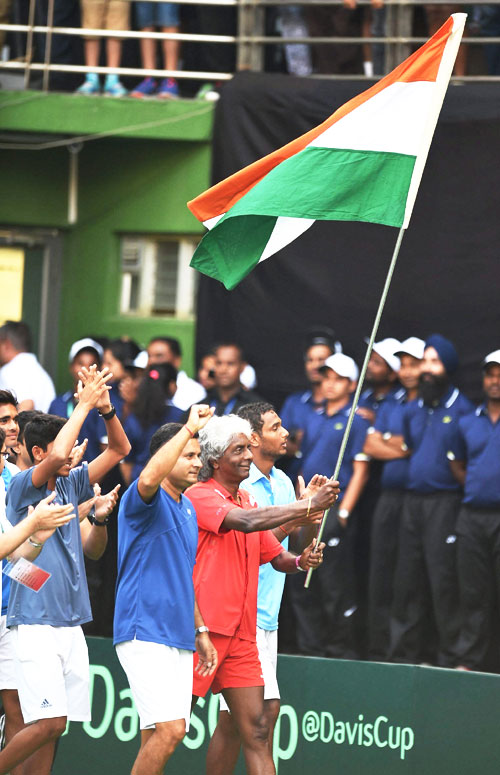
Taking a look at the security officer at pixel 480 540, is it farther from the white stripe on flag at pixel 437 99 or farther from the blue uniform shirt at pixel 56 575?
the blue uniform shirt at pixel 56 575

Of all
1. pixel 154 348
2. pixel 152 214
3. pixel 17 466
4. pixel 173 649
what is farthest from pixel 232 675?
pixel 152 214

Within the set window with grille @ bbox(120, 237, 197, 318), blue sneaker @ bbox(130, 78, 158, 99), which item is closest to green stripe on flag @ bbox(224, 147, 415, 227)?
blue sneaker @ bbox(130, 78, 158, 99)

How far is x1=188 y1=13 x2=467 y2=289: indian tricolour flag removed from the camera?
24.9ft

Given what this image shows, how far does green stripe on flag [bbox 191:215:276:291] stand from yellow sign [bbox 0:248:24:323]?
697 centimetres

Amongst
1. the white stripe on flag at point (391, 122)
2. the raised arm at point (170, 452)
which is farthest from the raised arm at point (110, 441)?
the white stripe on flag at point (391, 122)

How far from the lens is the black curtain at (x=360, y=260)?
39.2ft

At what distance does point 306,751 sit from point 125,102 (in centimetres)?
661

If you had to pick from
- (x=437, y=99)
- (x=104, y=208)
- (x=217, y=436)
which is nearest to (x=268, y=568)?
(x=217, y=436)

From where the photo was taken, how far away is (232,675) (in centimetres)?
778

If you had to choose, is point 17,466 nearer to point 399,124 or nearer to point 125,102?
point 399,124

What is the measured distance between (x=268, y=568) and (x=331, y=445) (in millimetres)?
2154

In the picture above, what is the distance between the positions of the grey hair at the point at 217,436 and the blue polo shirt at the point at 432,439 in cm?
301

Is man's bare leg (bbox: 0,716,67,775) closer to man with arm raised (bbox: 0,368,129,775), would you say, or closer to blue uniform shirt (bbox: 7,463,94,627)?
man with arm raised (bbox: 0,368,129,775)

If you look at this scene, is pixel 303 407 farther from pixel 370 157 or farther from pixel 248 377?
pixel 370 157
